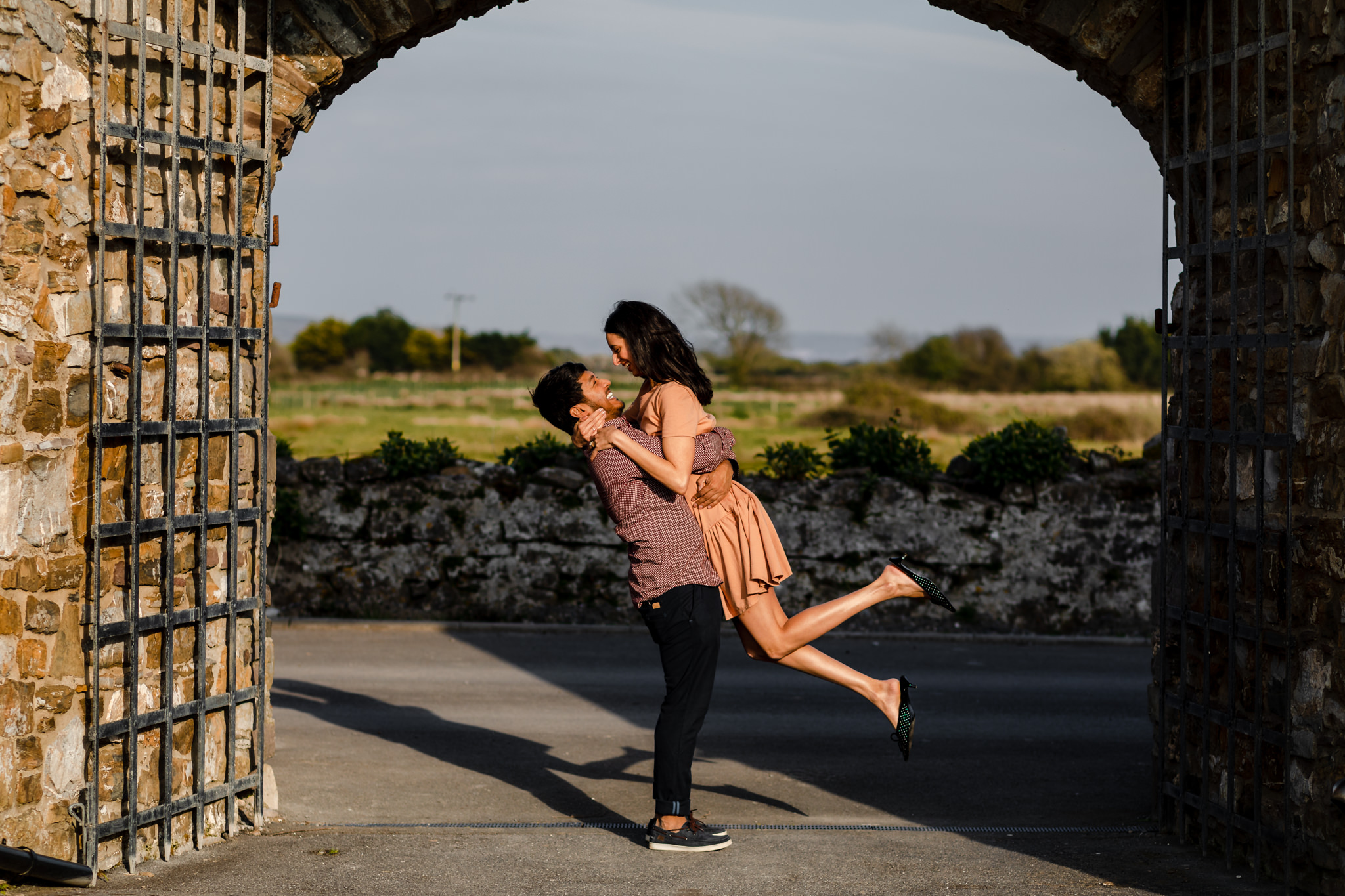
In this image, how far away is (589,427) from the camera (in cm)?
493

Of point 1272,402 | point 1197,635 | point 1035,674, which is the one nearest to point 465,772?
point 1197,635

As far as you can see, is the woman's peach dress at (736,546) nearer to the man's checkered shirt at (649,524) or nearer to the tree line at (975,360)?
the man's checkered shirt at (649,524)

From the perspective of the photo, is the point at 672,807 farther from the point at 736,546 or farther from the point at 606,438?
the point at 606,438

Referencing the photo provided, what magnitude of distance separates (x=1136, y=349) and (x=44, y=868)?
65.3m

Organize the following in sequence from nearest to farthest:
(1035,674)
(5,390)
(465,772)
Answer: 1. (5,390)
2. (465,772)
3. (1035,674)

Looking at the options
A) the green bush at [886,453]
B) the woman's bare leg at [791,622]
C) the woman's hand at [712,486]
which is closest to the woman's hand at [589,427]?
the woman's hand at [712,486]

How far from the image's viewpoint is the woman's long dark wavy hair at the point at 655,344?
5.11 metres

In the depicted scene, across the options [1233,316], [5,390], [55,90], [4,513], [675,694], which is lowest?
[675,694]

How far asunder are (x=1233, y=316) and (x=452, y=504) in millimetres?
7946

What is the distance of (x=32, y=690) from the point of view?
4.46m

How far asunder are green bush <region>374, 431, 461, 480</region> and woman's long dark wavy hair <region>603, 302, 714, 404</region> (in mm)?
6883

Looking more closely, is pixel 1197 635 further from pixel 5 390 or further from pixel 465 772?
pixel 5 390

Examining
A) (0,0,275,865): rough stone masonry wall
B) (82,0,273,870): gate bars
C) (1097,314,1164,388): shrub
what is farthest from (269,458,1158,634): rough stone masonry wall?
(1097,314,1164,388): shrub

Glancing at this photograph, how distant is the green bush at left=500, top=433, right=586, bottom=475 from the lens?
12.0 meters
